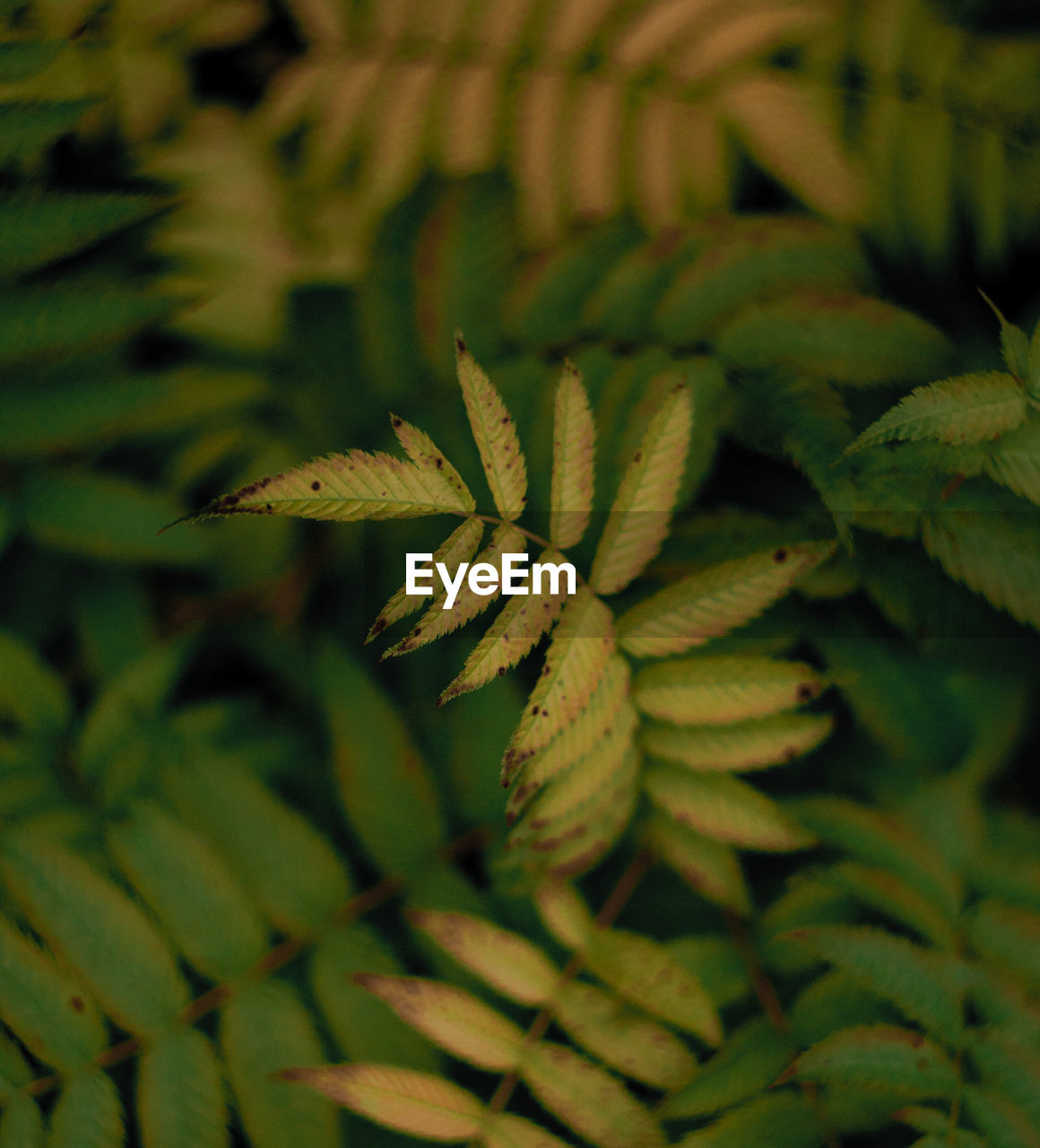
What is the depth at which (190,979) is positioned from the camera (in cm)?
133

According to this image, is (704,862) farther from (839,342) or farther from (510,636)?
(839,342)

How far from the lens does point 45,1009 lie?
1.14 meters

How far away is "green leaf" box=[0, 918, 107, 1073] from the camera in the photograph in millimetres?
1125

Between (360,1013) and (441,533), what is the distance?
85cm

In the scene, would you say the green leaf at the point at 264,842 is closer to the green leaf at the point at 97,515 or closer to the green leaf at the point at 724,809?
the green leaf at the point at 97,515

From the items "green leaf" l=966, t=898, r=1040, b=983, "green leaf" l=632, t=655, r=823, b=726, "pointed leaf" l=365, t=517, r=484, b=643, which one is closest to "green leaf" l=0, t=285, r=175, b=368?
"pointed leaf" l=365, t=517, r=484, b=643

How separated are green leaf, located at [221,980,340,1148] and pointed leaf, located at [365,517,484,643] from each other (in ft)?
2.34

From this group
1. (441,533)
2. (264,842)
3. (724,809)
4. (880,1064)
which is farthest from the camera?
(441,533)

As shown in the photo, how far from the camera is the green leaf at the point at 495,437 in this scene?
3.10 feet

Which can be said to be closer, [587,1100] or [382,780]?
[587,1100]

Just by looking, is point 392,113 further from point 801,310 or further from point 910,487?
point 910,487

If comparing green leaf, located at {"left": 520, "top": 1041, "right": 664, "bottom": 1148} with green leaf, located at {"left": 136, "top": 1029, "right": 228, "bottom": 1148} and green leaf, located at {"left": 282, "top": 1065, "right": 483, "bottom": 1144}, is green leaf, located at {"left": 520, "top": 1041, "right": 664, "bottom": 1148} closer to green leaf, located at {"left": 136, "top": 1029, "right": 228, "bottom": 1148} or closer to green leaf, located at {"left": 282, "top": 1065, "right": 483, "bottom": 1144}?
green leaf, located at {"left": 282, "top": 1065, "right": 483, "bottom": 1144}

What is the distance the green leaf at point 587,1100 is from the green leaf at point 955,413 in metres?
0.93

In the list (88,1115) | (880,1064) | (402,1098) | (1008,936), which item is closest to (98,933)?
(88,1115)
